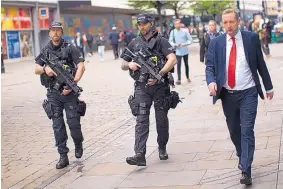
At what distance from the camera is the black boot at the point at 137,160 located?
608 cm

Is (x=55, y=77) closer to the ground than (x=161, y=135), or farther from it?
farther from it

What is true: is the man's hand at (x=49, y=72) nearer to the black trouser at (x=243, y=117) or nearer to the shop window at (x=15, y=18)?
the black trouser at (x=243, y=117)

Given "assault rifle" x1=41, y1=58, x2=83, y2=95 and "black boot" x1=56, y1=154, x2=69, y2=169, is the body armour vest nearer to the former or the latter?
"assault rifle" x1=41, y1=58, x2=83, y2=95

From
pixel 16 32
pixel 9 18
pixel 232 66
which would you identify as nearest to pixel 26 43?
pixel 16 32

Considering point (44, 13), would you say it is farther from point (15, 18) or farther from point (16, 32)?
point (16, 32)

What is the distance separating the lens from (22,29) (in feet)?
111

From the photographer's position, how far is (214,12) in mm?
49781

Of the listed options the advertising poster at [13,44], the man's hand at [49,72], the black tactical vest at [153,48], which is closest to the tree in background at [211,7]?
the advertising poster at [13,44]

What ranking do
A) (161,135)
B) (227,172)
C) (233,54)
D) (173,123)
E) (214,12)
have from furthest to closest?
(214,12) < (173,123) < (161,135) < (227,172) < (233,54)

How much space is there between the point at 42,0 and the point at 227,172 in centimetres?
3126

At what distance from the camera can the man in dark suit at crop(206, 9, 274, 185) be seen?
515cm

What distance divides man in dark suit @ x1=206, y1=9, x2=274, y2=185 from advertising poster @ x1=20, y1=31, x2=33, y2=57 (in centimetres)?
2962

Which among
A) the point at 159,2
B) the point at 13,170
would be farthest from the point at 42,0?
the point at 13,170

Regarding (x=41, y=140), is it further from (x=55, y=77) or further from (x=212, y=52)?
(x=212, y=52)
